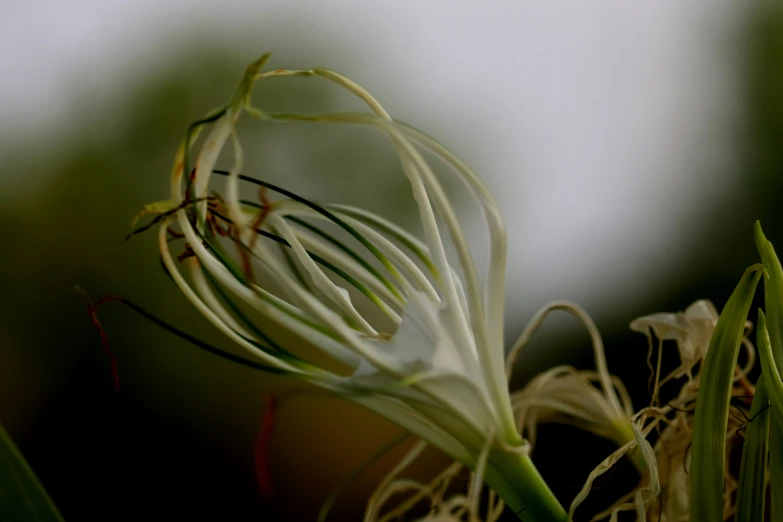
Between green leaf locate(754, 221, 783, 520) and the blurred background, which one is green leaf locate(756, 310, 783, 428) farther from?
the blurred background

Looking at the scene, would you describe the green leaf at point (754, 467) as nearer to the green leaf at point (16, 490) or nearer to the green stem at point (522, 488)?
the green stem at point (522, 488)

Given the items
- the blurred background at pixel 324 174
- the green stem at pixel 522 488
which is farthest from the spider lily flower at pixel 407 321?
the blurred background at pixel 324 174

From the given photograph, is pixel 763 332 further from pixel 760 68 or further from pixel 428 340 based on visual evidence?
pixel 760 68

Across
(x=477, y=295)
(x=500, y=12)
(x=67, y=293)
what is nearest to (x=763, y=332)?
(x=477, y=295)

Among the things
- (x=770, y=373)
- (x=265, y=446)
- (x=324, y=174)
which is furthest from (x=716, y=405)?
(x=324, y=174)

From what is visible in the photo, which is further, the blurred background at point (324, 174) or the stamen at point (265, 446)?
the blurred background at point (324, 174)

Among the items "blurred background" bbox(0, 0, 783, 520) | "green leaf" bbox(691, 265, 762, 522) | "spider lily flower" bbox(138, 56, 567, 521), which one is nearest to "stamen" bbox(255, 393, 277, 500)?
"spider lily flower" bbox(138, 56, 567, 521)

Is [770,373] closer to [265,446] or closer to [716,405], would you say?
[716,405]
